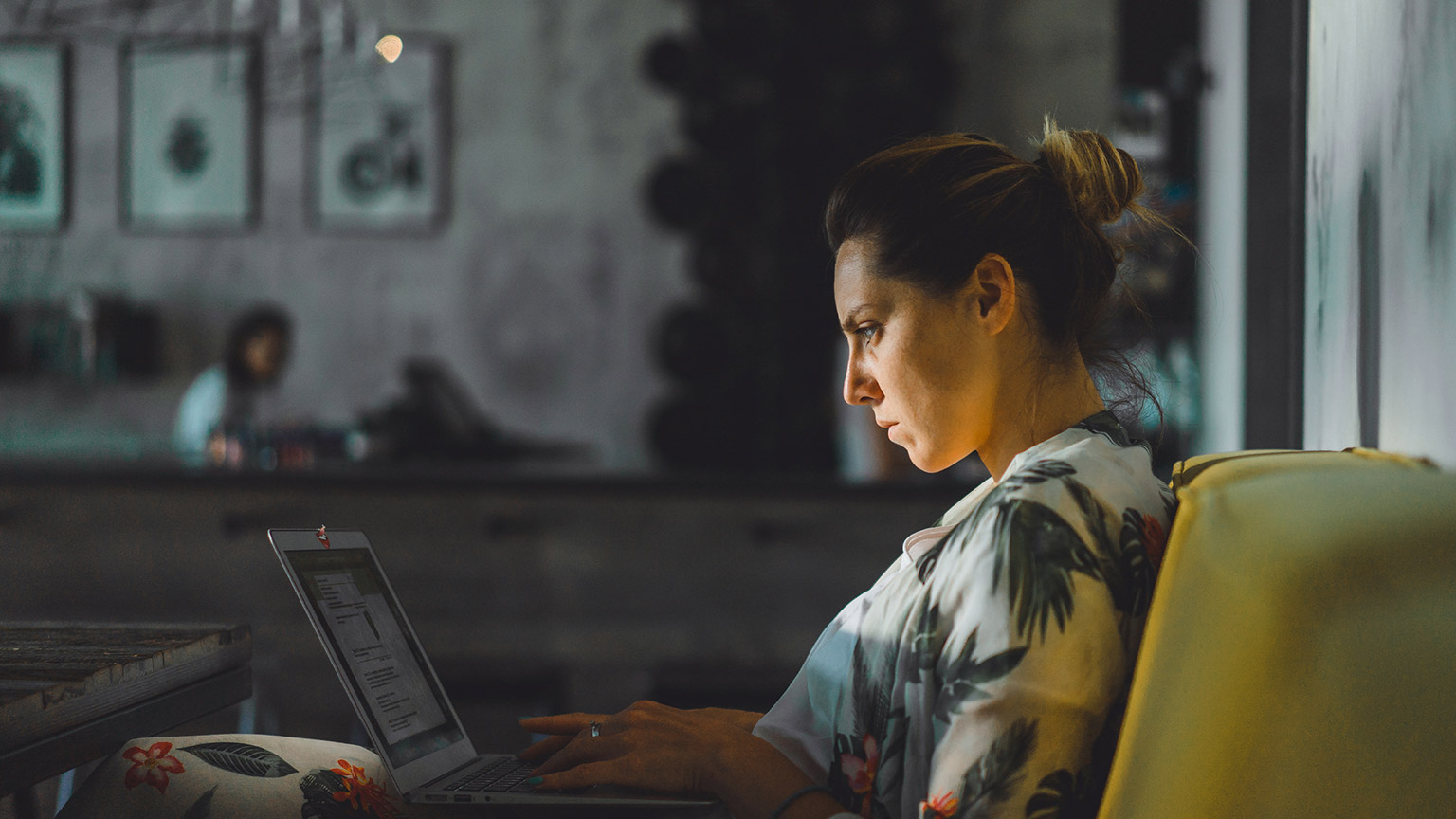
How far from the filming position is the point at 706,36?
4809 millimetres

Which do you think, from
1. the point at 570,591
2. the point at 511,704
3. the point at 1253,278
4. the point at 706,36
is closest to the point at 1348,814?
the point at 1253,278

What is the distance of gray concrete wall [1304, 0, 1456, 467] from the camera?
906mm

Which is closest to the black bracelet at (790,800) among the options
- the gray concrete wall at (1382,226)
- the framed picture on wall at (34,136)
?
the gray concrete wall at (1382,226)

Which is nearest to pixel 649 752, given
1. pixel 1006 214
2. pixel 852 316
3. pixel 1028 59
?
pixel 852 316

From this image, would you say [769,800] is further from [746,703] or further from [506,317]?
[506,317]

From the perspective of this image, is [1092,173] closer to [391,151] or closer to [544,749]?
[544,749]

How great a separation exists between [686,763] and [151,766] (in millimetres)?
514

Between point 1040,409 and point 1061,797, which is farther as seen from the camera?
point 1040,409

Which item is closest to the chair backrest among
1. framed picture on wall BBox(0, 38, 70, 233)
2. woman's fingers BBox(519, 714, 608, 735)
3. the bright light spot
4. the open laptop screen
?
woman's fingers BBox(519, 714, 608, 735)

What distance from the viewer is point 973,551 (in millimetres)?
858

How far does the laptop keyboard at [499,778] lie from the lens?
102 cm

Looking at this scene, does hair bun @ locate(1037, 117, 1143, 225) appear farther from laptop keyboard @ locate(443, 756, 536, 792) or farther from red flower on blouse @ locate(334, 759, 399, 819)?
red flower on blouse @ locate(334, 759, 399, 819)

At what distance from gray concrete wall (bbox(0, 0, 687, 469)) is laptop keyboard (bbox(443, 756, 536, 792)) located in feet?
12.7

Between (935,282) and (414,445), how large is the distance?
3123 millimetres
